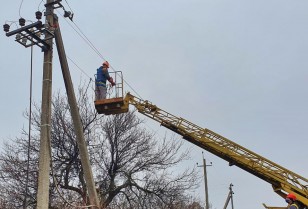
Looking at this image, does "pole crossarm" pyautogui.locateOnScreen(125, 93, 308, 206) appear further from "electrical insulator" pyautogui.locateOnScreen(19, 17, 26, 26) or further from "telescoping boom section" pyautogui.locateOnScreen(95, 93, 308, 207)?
"electrical insulator" pyautogui.locateOnScreen(19, 17, 26, 26)

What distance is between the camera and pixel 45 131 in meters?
10.6

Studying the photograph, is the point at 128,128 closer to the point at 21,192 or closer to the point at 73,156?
the point at 73,156

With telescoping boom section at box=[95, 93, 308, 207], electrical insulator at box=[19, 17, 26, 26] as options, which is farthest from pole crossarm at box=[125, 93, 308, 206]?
electrical insulator at box=[19, 17, 26, 26]

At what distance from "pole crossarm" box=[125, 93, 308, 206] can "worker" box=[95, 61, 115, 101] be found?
89cm

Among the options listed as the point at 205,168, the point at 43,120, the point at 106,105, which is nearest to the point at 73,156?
the point at 106,105

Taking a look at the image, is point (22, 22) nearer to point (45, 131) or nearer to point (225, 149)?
point (45, 131)

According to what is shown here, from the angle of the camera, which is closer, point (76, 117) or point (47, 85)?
point (47, 85)

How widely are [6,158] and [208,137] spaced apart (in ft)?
37.0

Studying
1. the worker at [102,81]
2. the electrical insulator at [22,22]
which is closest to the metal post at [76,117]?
the electrical insulator at [22,22]

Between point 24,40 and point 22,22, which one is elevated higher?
point 22,22

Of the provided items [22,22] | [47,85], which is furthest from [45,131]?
[22,22]

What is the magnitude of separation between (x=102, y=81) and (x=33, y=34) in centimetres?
290

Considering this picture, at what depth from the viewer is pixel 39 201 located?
32.4ft

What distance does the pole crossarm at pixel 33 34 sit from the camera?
11.0m
